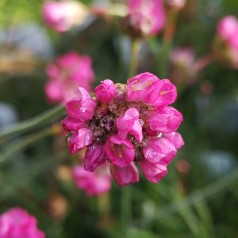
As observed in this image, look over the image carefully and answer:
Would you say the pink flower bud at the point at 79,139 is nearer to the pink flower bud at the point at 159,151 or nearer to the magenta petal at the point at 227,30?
the pink flower bud at the point at 159,151

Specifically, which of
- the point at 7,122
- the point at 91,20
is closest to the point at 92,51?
the point at 91,20

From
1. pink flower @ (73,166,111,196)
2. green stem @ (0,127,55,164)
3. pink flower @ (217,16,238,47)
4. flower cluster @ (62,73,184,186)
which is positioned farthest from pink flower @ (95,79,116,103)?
pink flower @ (217,16,238,47)

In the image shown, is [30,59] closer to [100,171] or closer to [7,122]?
[7,122]

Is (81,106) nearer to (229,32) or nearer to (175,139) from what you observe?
(175,139)

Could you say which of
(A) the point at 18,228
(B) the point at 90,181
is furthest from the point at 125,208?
(A) the point at 18,228

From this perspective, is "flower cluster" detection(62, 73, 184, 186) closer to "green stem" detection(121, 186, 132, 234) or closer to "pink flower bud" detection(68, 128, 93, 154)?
"pink flower bud" detection(68, 128, 93, 154)
